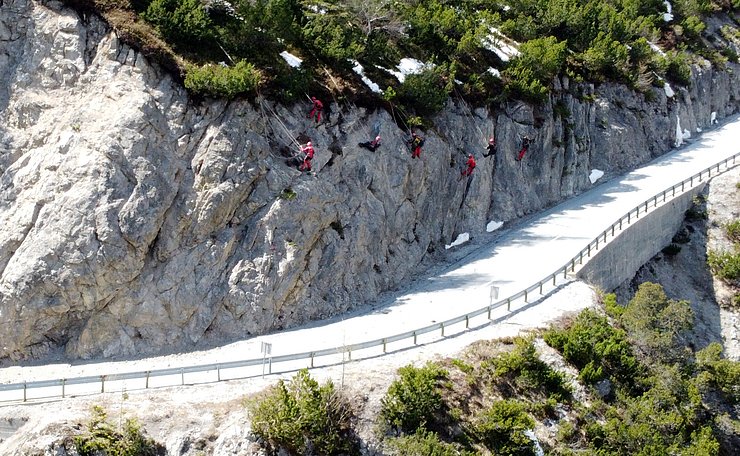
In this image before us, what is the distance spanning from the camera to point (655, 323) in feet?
90.6

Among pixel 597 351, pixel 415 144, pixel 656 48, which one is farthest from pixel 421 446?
pixel 656 48

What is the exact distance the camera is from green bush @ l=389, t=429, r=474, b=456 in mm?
19812

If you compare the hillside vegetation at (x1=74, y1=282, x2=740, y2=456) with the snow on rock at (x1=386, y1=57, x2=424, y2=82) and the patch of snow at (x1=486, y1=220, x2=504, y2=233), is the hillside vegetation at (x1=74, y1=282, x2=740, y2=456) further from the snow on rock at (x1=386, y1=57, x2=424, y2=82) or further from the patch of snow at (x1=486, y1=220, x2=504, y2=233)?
the snow on rock at (x1=386, y1=57, x2=424, y2=82)

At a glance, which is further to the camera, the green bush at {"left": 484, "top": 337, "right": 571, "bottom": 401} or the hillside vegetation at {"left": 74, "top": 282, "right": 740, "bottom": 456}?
the green bush at {"left": 484, "top": 337, "right": 571, "bottom": 401}

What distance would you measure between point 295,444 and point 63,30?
16150 mm

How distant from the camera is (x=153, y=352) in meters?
23.8

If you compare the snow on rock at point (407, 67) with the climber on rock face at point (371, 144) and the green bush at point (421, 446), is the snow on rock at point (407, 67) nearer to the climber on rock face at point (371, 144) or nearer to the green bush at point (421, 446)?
the climber on rock face at point (371, 144)

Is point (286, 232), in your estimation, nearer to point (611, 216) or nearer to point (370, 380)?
point (370, 380)

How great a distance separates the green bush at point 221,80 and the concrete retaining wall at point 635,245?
13.8 metres

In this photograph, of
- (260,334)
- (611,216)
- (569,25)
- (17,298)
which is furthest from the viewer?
(569,25)

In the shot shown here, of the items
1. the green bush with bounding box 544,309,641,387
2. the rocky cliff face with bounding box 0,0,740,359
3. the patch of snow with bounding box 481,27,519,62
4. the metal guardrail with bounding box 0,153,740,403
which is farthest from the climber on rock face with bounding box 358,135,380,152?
the patch of snow with bounding box 481,27,519,62

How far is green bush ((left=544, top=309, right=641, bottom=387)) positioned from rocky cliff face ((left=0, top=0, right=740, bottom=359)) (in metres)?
6.95

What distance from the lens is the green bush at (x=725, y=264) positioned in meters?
36.1

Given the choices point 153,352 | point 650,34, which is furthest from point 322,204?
point 650,34
